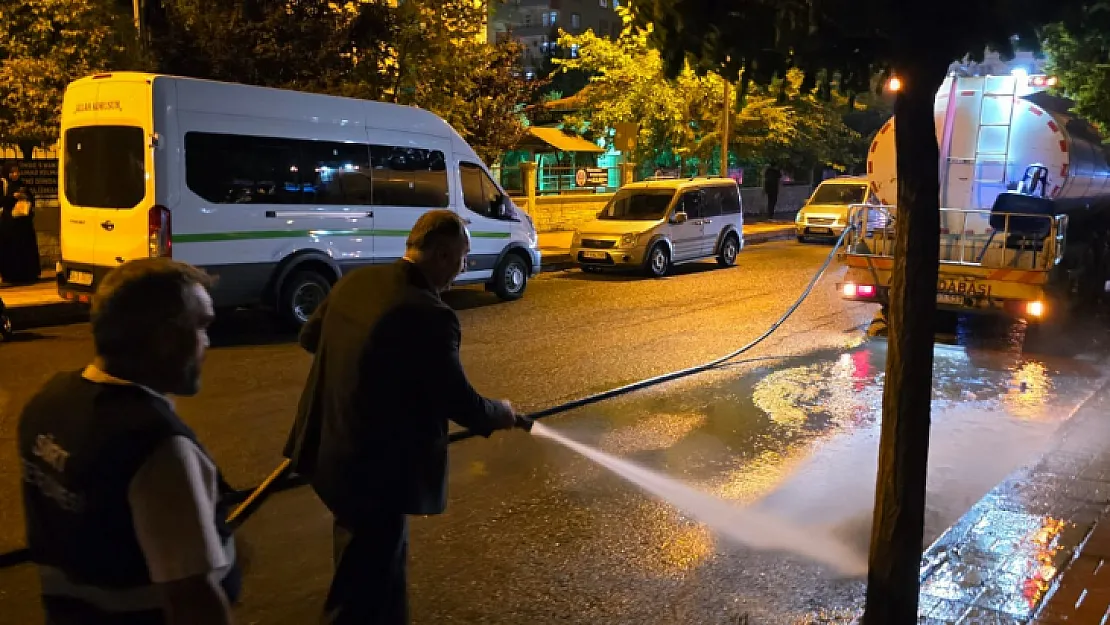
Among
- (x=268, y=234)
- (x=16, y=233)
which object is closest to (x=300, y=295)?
(x=268, y=234)

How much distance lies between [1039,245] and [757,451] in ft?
18.0

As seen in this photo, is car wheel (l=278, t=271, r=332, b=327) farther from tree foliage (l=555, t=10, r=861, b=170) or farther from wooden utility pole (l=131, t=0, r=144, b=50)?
tree foliage (l=555, t=10, r=861, b=170)

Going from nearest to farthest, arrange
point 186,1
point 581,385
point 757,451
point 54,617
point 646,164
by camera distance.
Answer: point 54,617 → point 757,451 → point 581,385 → point 186,1 → point 646,164

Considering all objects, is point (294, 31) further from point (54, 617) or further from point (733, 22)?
point (54, 617)

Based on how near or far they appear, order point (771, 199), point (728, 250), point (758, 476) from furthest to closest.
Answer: point (771, 199) < point (728, 250) < point (758, 476)

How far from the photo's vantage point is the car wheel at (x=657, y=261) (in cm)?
1670

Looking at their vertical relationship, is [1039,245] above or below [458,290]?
above

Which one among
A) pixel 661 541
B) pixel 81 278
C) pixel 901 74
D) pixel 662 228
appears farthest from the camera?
pixel 662 228

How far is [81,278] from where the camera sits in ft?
33.9

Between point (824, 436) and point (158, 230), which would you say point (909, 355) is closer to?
point (824, 436)

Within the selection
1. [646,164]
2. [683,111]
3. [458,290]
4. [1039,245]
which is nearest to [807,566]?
[1039,245]

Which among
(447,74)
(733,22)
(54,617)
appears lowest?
(54,617)

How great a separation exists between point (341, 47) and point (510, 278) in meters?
5.09

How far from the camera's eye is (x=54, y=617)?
1843 mm
